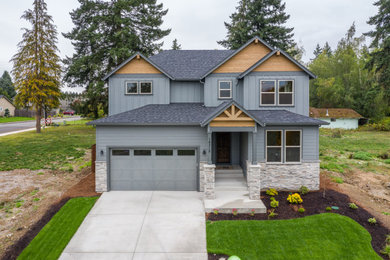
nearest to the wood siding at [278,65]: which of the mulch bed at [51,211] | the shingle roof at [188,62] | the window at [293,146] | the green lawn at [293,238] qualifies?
the shingle roof at [188,62]

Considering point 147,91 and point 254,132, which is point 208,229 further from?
point 147,91

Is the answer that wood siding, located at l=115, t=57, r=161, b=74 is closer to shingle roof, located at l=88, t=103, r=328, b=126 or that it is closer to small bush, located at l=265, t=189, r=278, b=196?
shingle roof, located at l=88, t=103, r=328, b=126

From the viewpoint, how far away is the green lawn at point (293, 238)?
623cm

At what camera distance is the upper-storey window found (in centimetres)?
1330

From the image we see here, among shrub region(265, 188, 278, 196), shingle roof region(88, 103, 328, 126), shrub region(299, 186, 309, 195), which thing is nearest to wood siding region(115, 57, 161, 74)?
shingle roof region(88, 103, 328, 126)

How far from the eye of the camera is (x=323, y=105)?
40.5m

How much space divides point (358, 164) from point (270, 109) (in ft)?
28.0

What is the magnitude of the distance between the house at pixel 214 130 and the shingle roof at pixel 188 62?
0.58 metres

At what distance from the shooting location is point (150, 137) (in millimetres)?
10508

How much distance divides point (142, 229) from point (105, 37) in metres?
23.6

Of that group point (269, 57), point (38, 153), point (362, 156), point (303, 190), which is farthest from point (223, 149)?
point (38, 153)

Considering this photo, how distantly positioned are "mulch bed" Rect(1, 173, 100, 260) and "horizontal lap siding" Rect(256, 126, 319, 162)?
26.5 feet

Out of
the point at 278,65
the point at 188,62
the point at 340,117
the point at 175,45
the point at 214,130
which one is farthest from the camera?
the point at 175,45

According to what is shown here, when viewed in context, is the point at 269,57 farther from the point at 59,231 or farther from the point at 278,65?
the point at 59,231
